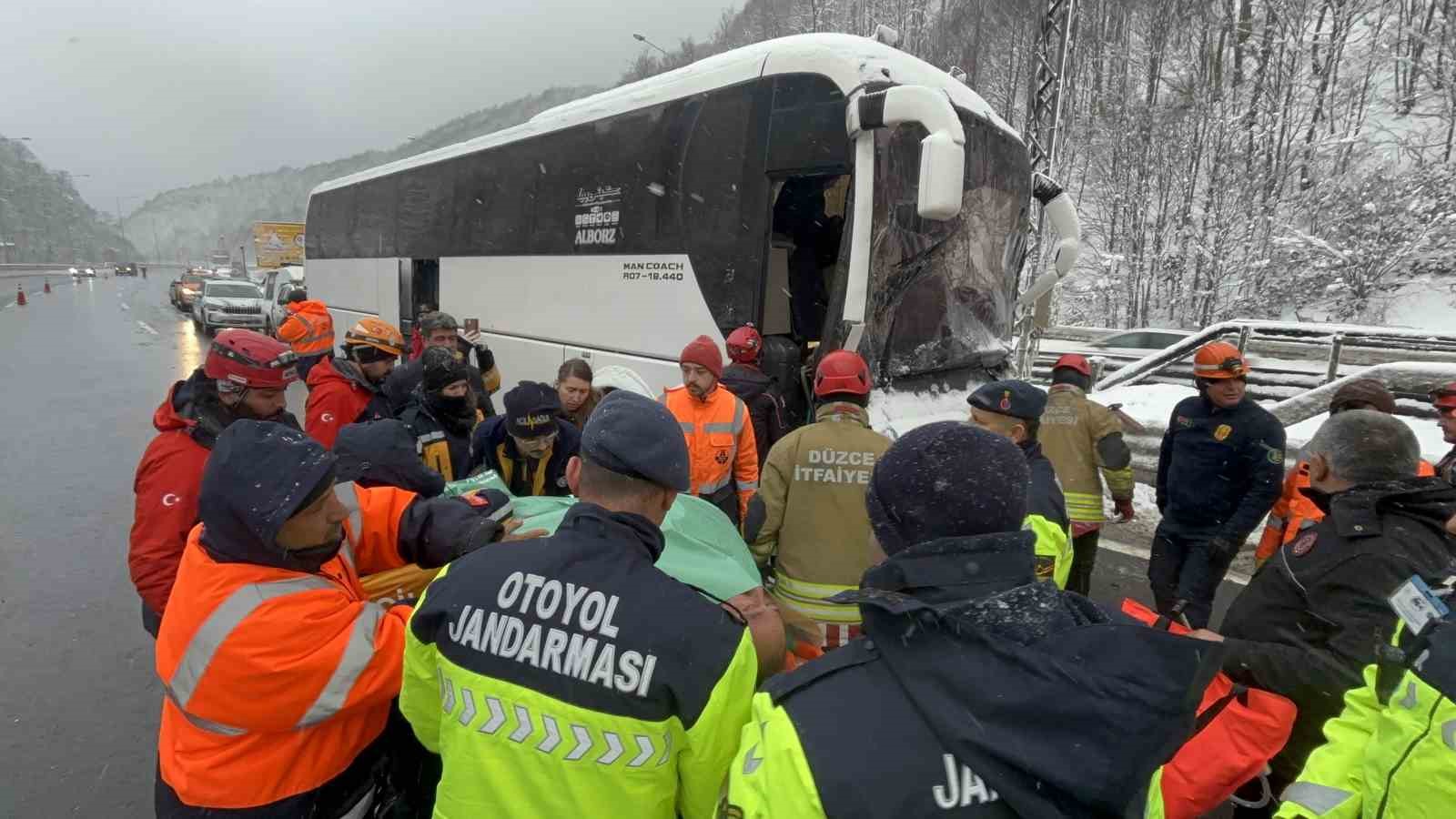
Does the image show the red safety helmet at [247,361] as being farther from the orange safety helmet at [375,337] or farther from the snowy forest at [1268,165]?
the snowy forest at [1268,165]

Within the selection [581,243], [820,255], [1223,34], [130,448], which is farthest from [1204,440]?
[1223,34]

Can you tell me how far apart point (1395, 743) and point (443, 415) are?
12.6 feet

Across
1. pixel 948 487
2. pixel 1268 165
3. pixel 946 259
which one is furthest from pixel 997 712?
pixel 1268 165

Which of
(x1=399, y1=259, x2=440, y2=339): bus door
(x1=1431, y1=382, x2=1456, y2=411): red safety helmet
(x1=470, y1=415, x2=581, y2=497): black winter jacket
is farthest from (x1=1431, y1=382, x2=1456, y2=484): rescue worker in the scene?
(x1=399, y1=259, x2=440, y2=339): bus door

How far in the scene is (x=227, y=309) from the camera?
2145cm

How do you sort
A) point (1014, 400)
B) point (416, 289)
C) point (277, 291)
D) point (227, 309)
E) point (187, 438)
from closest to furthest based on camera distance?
point (187, 438) < point (1014, 400) < point (416, 289) < point (277, 291) < point (227, 309)

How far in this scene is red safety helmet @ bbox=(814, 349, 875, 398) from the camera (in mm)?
3217

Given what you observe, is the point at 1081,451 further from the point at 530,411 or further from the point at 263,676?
the point at 263,676

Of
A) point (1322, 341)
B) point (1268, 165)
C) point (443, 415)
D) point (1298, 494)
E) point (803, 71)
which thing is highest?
point (1268, 165)

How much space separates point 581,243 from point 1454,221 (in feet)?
69.4

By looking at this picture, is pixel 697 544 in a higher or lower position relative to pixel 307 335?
lower

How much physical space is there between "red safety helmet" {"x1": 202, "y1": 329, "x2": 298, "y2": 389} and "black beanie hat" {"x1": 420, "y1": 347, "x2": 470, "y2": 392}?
0.79m

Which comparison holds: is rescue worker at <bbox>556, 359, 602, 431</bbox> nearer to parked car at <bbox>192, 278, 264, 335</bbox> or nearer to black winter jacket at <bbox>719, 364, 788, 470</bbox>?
black winter jacket at <bbox>719, 364, 788, 470</bbox>

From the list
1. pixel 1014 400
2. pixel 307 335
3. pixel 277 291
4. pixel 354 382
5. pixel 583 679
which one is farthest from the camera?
pixel 277 291
